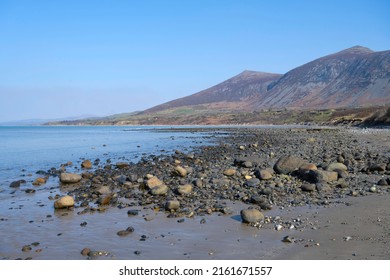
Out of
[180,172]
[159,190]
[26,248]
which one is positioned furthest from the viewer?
[180,172]

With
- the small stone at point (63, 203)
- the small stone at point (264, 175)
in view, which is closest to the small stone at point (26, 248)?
the small stone at point (63, 203)

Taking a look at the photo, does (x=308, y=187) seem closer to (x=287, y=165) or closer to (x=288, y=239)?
(x=287, y=165)

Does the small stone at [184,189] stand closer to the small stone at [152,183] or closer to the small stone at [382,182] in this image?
the small stone at [152,183]

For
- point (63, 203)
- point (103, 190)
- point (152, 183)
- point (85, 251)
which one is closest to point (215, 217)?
point (85, 251)

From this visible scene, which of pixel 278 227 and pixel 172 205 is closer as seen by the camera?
pixel 278 227

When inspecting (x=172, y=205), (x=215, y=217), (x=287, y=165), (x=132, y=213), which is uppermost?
(x=287, y=165)

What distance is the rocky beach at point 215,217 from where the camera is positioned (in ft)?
25.9

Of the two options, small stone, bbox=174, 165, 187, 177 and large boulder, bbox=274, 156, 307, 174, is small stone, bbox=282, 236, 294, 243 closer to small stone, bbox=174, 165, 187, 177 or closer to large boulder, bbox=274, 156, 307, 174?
large boulder, bbox=274, 156, 307, 174

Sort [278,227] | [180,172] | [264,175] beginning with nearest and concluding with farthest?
[278,227] < [264,175] < [180,172]

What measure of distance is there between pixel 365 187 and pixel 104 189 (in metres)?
9.83

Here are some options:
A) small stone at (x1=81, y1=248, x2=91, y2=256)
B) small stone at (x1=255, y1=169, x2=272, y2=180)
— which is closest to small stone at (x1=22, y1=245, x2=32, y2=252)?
small stone at (x1=81, y1=248, x2=91, y2=256)

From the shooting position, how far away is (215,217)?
10.5 metres
